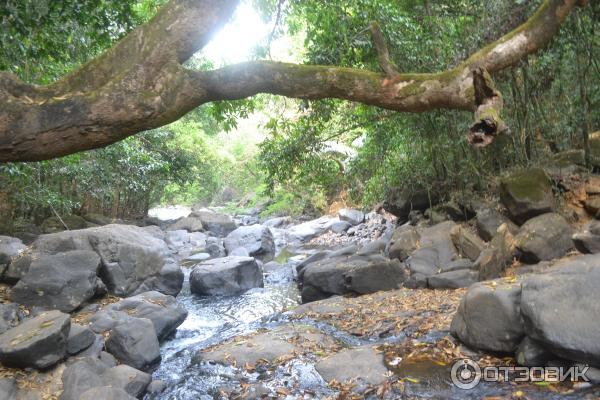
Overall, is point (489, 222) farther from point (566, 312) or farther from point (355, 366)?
point (355, 366)

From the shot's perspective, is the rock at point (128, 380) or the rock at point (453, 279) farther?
the rock at point (453, 279)

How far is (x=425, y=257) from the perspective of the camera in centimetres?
836

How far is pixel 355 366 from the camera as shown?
15.3 ft

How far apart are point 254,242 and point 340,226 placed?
349cm

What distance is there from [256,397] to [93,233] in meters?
5.42

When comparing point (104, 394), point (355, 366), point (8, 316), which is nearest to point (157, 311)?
point (8, 316)

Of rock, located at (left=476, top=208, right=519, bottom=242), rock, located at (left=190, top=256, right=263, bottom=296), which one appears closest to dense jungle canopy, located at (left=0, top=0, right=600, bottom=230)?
rock, located at (left=476, top=208, right=519, bottom=242)

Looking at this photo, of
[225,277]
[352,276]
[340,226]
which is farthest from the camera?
[340,226]

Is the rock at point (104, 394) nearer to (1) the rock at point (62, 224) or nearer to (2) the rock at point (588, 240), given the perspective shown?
(2) the rock at point (588, 240)

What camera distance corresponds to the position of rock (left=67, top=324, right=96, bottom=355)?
527cm

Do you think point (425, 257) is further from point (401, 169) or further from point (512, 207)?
point (401, 169)

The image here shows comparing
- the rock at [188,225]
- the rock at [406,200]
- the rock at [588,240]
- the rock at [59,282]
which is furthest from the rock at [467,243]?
the rock at [188,225]

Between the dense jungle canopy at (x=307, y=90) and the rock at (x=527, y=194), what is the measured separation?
2.41 feet

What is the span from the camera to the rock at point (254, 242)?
14258 millimetres
